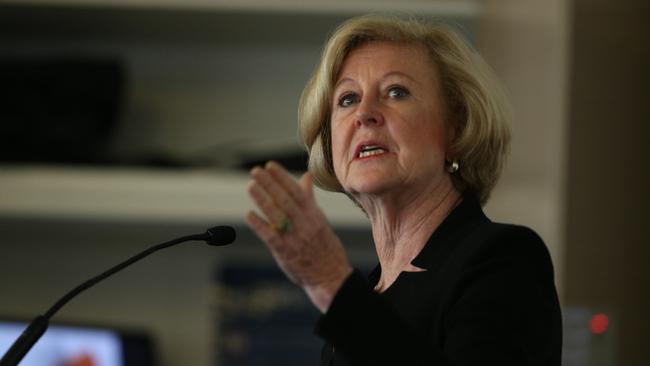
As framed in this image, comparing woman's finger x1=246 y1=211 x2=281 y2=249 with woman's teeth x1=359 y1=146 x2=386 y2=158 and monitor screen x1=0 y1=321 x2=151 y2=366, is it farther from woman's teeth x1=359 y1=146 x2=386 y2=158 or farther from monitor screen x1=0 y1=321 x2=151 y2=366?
monitor screen x1=0 y1=321 x2=151 y2=366

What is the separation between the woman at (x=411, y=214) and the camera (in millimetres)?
854

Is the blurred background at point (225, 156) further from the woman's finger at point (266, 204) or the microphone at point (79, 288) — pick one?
the woman's finger at point (266, 204)

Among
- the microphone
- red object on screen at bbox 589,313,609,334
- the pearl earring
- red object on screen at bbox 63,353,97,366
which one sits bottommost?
red object on screen at bbox 63,353,97,366

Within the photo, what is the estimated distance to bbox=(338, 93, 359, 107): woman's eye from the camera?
1.17 meters

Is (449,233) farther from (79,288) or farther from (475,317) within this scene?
(79,288)

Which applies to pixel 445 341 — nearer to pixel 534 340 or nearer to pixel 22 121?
pixel 534 340

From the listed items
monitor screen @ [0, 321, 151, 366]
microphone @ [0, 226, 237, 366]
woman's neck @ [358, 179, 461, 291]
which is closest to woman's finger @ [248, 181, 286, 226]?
microphone @ [0, 226, 237, 366]

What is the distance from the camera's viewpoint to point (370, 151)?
1.09 metres

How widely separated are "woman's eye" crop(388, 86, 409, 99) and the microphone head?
0.23 m

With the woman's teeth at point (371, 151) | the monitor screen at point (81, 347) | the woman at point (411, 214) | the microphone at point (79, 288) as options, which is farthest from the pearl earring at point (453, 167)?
the monitor screen at point (81, 347)

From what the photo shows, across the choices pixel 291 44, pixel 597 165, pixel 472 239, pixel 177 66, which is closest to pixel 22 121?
pixel 177 66

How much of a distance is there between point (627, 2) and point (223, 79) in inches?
38.4

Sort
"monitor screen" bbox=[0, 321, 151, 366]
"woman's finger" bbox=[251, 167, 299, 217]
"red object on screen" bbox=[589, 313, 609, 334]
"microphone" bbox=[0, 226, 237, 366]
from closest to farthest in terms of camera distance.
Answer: "woman's finger" bbox=[251, 167, 299, 217] → "microphone" bbox=[0, 226, 237, 366] → "red object on screen" bbox=[589, 313, 609, 334] → "monitor screen" bbox=[0, 321, 151, 366]

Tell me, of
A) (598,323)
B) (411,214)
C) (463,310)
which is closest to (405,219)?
(411,214)
